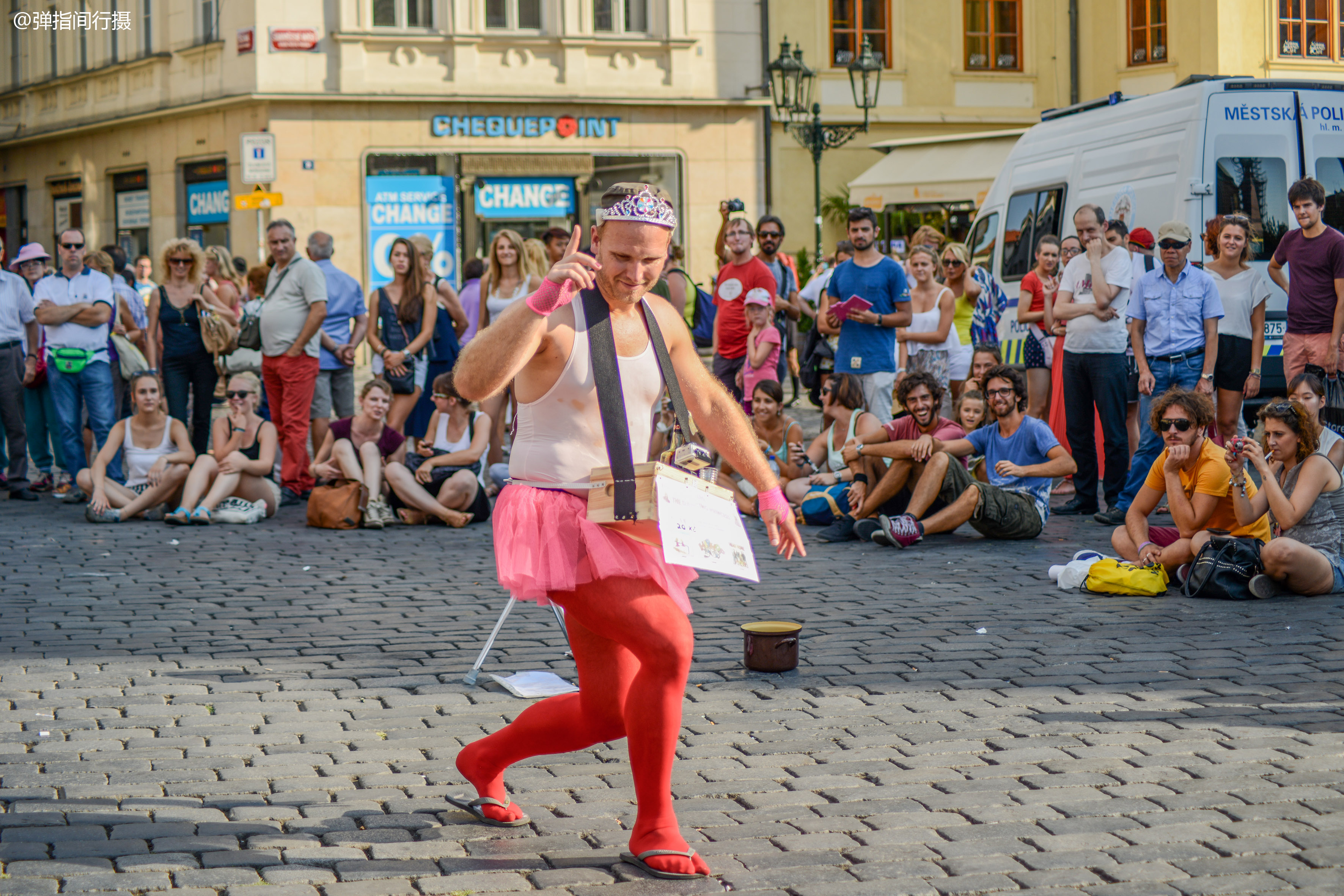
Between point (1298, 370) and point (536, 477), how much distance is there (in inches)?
314

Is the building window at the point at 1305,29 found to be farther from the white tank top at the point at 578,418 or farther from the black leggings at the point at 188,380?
the white tank top at the point at 578,418

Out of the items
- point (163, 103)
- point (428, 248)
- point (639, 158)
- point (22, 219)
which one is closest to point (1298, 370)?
point (428, 248)

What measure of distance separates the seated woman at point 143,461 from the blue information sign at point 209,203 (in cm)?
1603

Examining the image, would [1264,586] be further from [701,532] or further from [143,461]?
[143,461]

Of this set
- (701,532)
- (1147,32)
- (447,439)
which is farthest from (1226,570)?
(1147,32)

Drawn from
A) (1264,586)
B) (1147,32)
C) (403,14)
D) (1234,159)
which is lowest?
(1264,586)

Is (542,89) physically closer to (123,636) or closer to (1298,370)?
(1298,370)

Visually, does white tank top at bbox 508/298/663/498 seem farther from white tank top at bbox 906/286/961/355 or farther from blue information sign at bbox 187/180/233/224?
blue information sign at bbox 187/180/233/224

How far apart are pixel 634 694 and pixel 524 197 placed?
24.4 metres

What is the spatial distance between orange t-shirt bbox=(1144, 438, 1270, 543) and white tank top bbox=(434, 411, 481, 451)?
5.08m

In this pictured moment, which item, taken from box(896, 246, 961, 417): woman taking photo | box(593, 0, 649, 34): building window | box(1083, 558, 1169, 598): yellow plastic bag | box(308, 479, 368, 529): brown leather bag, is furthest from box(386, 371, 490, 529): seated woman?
box(593, 0, 649, 34): building window

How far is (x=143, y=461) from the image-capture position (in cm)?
1185

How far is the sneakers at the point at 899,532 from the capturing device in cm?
998

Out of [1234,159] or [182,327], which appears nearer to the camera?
[1234,159]
